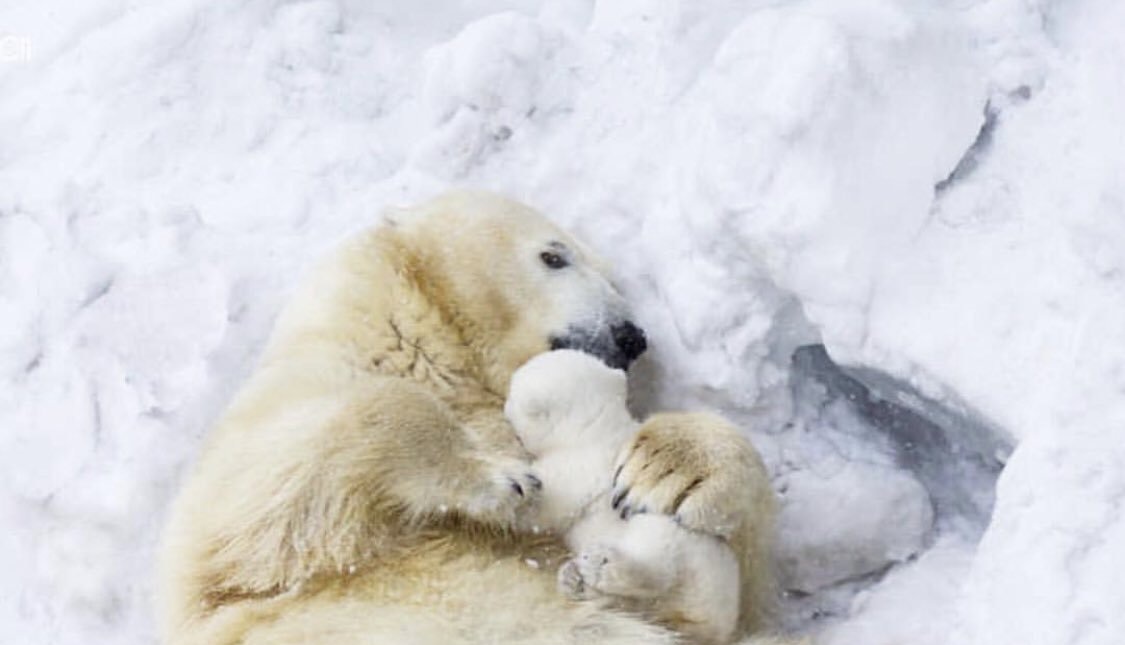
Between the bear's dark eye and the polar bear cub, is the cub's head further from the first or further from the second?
the polar bear cub

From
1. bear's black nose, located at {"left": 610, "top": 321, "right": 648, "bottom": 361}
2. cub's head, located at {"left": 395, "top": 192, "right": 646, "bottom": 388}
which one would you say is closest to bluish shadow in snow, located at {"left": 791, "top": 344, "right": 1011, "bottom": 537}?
bear's black nose, located at {"left": 610, "top": 321, "right": 648, "bottom": 361}

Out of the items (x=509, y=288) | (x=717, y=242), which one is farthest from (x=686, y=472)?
(x=509, y=288)

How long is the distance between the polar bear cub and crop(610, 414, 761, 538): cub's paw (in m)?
0.03

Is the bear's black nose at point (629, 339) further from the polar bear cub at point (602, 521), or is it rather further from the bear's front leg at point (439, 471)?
the bear's front leg at point (439, 471)

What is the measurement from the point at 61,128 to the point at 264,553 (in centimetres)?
255

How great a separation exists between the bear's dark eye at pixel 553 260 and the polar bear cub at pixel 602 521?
41cm

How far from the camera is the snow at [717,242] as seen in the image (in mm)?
3789

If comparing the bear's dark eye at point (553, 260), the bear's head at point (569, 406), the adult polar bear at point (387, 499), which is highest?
the bear's dark eye at point (553, 260)

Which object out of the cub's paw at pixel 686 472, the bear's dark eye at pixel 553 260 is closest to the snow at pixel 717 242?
the bear's dark eye at pixel 553 260

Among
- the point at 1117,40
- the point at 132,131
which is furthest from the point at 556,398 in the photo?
the point at 132,131

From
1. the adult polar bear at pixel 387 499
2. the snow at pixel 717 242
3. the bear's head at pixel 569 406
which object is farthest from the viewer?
the bear's head at pixel 569 406

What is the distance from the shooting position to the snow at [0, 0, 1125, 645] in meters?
3.79

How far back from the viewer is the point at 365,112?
5.62 meters

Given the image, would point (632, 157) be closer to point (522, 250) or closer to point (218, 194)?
point (522, 250)
